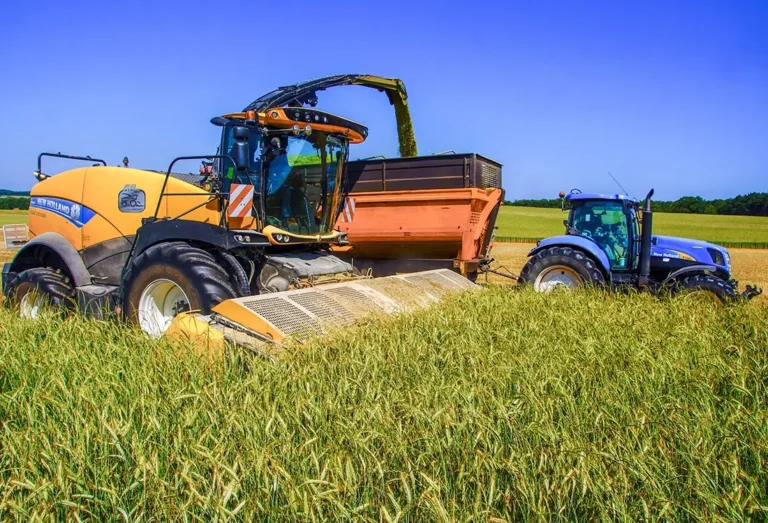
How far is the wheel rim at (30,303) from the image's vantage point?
219 inches

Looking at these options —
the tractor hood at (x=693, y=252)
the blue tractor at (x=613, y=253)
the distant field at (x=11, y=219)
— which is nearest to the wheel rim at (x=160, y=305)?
the blue tractor at (x=613, y=253)

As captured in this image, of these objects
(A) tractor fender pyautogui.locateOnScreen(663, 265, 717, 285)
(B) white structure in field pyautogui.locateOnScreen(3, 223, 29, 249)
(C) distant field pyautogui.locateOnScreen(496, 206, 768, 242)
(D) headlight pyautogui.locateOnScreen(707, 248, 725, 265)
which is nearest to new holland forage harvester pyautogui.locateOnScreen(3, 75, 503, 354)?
(B) white structure in field pyautogui.locateOnScreen(3, 223, 29, 249)

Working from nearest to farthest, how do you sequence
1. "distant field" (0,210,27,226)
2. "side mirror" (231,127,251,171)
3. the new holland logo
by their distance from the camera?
1. "side mirror" (231,127,251,171)
2. the new holland logo
3. "distant field" (0,210,27,226)

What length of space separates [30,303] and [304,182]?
2.70 meters

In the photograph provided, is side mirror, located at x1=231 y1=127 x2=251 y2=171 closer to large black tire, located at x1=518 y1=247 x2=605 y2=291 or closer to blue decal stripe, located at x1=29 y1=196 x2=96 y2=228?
blue decal stripe, located at x1=29 y1=196 x2=96 y2=228

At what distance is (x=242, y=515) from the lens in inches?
70.4

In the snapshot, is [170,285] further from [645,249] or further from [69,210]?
[645,249]

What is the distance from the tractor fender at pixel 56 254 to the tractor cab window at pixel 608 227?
571 cm

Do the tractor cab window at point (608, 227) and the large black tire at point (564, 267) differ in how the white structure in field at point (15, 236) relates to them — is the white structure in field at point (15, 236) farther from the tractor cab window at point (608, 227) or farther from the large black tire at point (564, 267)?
the tractor cab window at point (608, 227)

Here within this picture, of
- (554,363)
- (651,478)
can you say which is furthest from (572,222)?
(651,478)

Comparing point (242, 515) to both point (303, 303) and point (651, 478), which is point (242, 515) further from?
point (303, 303)

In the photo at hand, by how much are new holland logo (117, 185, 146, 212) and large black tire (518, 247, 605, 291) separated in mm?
4330

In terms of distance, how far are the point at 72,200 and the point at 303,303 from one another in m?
3.28

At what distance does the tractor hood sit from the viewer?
7.45 m
